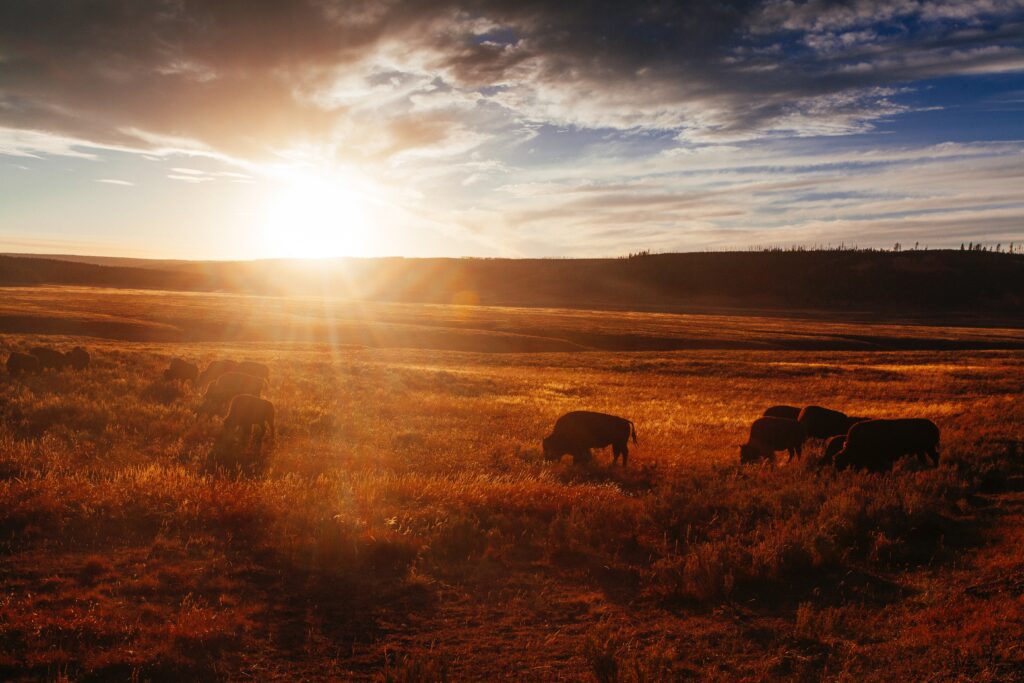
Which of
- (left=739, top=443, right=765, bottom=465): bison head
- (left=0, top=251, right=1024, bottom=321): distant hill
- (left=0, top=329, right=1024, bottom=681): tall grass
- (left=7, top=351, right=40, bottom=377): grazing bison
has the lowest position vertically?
(left=739, top=443, right=765, bottom=465): bison head

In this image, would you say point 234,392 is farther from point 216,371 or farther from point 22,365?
point 22,365

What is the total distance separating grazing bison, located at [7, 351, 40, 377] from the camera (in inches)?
774

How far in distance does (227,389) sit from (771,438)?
1528 cm

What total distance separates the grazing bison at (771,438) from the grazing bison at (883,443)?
2.16 m

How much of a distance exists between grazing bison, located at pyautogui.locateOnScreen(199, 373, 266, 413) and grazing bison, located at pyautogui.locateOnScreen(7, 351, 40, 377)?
6827mm

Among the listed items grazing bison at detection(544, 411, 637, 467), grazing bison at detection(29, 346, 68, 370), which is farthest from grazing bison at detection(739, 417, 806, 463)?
grazing bison at detection(29, 346, 68, 370)

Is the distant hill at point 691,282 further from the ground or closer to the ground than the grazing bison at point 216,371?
further from the ground

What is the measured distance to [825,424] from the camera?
1725 centimetres

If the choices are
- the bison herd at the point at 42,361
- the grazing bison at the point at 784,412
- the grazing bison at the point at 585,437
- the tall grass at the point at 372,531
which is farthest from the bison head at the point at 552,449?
the bison herd at the point at 42,361

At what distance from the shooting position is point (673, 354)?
45031 mm

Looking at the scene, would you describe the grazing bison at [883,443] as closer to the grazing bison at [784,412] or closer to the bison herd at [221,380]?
the grazing bison at [784,412]

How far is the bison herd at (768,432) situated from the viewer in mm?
Answer: 13016

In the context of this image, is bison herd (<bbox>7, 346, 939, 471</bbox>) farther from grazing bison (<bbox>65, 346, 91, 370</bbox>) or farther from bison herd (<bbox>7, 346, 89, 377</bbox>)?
grazing bison (<bbox>65, 346, 91, 370</bbox>)

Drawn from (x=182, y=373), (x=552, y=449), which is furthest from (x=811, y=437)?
(x=182, y=373)
